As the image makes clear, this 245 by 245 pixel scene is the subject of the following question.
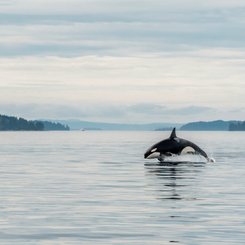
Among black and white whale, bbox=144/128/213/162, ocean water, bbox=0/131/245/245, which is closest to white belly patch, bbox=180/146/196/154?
black and white whale, bbox=144/128/213/162

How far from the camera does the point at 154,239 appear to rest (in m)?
21.2

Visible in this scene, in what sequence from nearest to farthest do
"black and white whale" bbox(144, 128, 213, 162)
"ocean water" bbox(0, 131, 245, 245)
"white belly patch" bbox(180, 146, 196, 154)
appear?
1. "ocean water" bbox(0, 131, 245, 245)
2. "black and white whale" bbox(144, 128, 213, 162)
3. "white belly patch" bbox(180, 146, 196, 154)

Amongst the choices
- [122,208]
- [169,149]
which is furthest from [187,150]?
[122,208]

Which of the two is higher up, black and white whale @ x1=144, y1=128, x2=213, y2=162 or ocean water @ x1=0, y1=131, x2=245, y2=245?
black and white whale @ x1=144, y1=128, x2=213, y2=162

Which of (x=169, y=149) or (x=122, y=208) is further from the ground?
(x=169, y=149)

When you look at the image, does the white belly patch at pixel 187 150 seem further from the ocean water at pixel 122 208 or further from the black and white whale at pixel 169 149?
the ocean water at pixel 122 208

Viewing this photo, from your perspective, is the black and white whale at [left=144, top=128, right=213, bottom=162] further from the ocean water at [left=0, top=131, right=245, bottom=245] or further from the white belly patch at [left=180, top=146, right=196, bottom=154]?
the ocean water at [left=0, top=131, right=245, bottom=245]

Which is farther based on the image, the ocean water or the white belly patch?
the white belly patch

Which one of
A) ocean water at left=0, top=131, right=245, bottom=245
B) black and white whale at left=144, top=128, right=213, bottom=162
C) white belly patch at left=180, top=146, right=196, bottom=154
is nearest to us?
ocean water at left=0, top=131, right=245, bottom=245

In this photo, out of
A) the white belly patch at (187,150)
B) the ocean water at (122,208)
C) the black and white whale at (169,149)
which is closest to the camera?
the ocean water at (122,208)

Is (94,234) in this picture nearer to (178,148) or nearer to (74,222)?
(74,222)

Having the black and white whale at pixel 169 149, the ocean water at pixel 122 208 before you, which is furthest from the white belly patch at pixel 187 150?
the ocean water at pixel 122 208

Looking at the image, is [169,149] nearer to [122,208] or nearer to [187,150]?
[187,150]

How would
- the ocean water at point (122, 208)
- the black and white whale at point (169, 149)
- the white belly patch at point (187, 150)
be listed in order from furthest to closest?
the white belly patch at point (187, 150)
the black and white whale at point (169, 149)
the ocean water at point (122, 208)
